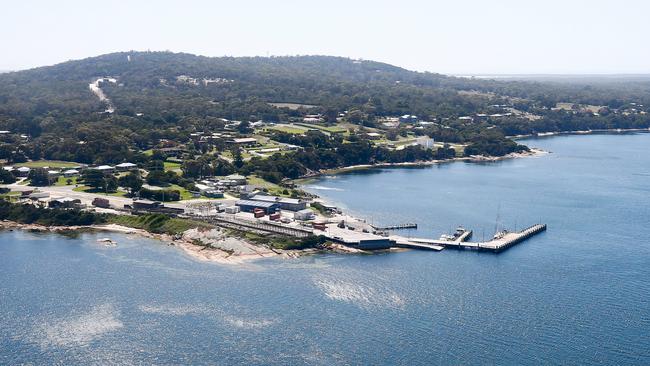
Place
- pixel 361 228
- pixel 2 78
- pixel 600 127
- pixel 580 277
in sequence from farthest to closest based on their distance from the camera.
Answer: pixel 2 78 → pixel 600 127 → pixel 361 228 → pixel 580 277

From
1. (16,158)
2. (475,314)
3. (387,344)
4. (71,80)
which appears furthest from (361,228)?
(71,80)

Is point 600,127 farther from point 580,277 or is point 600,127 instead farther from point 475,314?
point 475,314

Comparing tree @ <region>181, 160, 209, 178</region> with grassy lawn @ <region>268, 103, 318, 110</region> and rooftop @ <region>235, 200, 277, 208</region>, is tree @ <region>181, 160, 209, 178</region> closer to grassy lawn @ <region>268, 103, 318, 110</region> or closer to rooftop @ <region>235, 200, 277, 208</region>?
rooftop @ <region>235, 200, 277, 208</region>

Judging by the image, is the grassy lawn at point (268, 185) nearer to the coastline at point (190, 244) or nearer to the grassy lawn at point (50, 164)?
the coastline at point (190, 244)

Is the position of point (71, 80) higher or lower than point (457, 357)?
higher

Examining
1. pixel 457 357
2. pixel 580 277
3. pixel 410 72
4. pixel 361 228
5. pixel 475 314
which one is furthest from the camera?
pixel 410 72
